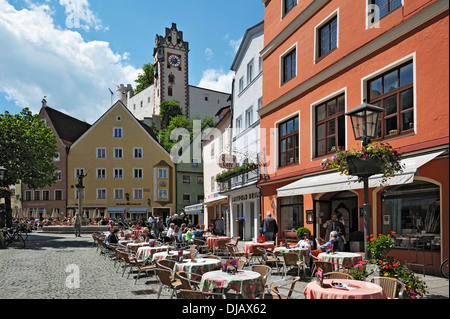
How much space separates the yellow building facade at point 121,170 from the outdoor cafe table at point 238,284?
4502 centimetres

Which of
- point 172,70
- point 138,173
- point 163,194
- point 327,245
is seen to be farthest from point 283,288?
point 172,70

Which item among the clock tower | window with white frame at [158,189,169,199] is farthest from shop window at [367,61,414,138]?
the clock tower

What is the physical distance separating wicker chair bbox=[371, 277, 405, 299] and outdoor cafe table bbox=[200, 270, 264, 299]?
6.87ft

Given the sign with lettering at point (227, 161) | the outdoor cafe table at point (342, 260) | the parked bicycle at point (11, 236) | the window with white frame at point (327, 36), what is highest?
the window with white frame at point (327, 36)

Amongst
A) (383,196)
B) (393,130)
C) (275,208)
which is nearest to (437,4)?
(393,130)

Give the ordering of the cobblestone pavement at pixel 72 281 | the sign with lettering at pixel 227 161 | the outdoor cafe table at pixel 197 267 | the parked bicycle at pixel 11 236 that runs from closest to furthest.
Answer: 1. the outdoor cafe table at pixel 197 267
2. the cobblestone pavement at pixel 72 281
3. the parked bicycle at pixel 11 236
4. the sign with lettering at pixel 227 161

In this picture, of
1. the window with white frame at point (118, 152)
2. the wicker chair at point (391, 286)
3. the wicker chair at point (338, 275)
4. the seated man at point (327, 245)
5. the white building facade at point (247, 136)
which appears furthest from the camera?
the window with white frame at point (118, 152)

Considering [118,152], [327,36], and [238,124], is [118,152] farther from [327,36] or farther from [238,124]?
[327,36]

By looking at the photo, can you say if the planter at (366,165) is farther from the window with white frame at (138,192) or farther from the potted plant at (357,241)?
the window with white frame at (138,192)

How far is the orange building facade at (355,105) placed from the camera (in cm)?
1065

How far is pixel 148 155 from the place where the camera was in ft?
173

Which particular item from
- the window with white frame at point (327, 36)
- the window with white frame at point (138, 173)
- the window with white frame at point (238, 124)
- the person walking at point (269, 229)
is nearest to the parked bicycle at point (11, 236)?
the person walking at point (269, 229)

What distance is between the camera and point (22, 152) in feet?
80.1

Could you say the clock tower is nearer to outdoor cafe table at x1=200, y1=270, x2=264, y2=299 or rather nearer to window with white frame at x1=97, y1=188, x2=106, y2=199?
window with white frame at x1=97, y1=188, x2=106, y2=199
